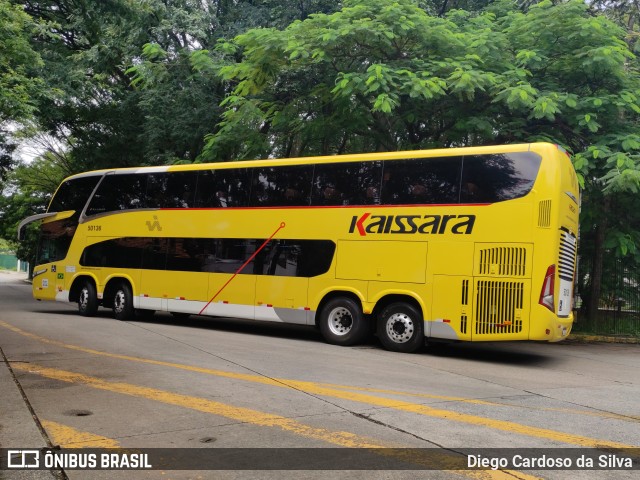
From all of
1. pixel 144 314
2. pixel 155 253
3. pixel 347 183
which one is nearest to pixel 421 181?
pixel 347 183

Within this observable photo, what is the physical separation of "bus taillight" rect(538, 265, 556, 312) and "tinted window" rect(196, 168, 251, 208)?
6518mm

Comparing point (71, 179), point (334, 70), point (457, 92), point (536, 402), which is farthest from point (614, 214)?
point (71, 179)

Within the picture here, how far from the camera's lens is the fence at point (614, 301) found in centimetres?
1606

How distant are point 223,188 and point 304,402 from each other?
8.14 m

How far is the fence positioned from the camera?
16.1 m

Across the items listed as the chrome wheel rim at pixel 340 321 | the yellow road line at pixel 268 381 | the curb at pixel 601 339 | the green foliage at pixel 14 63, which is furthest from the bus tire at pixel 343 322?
the green foliage at pixel 14 63

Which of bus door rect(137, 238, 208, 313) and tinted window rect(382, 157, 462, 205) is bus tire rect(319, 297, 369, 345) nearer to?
tinted window rect(382, 157, 462, 205)

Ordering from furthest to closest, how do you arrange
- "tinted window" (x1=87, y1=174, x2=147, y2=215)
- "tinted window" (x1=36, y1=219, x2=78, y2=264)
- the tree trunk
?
"tinted window" (x1=36, y1=219, x2=78, y2=264), the tree trunk, "tinted window" (x1=87, y1=174, x2=147, y2=215)

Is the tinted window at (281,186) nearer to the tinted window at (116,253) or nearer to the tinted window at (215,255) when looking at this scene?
the tinted window at (215,255)

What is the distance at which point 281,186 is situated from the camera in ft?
42.2

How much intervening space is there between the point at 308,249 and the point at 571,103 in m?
6.26

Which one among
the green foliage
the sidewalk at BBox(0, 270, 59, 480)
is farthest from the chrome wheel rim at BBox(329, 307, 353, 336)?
the green foliage

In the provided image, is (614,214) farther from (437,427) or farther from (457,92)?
(437,427)

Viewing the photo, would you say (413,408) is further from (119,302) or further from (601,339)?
(119,302)
